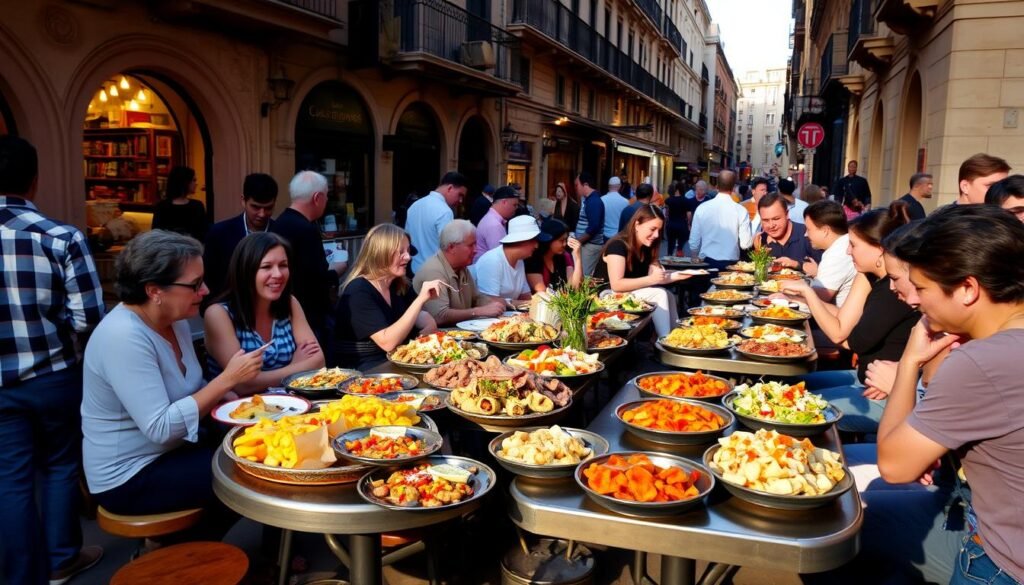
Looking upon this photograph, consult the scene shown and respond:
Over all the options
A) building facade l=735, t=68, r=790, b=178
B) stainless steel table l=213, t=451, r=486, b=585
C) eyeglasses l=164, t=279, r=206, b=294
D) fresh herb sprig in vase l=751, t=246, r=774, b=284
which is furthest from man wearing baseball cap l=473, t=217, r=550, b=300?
building facade l=735, t=68, r=790, b=178

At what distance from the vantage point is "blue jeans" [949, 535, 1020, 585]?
206 centimetres

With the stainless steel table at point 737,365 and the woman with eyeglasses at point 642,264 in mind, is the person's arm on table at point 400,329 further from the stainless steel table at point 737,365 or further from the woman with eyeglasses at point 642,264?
the woman with eyeglasses at point 642,264

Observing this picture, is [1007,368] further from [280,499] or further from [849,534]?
[280,499]

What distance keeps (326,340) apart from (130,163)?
694cm

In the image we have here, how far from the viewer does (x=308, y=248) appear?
208 inches

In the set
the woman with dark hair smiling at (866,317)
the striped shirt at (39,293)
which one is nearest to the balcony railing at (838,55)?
the woman with dark hair smiling at (866,317)

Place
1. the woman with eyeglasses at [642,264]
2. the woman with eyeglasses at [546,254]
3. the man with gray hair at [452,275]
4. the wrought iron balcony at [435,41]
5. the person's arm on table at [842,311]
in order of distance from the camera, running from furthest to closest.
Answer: the wrought iron balcony at [435,41] < the woman with eyeglasses at [546,254] < the woman with eyeglasses at [642,264] < the man with gray hair at [452,275] < the person's arm on table at [842,311]

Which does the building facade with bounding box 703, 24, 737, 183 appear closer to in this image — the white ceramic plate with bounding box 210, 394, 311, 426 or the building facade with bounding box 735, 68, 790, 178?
the building facade with bounding box 735, 68, 790, 178

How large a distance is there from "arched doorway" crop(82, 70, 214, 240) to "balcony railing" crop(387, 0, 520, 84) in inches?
185

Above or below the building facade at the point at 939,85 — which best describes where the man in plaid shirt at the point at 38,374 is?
below

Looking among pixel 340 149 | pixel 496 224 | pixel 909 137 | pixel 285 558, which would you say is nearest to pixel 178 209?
pixel 496 224

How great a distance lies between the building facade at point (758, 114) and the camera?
128750mm

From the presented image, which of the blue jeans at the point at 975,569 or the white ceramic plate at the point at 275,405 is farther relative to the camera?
the white ceramic plate at the point at 275,405

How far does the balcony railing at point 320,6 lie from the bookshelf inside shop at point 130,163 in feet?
8.82
